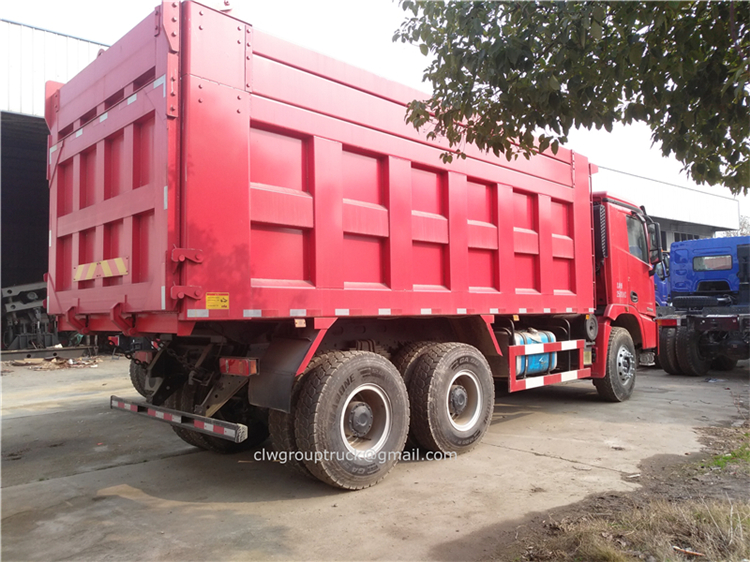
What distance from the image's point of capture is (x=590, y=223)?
25.7 feet

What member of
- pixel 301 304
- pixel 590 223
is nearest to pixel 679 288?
pixel 590 223

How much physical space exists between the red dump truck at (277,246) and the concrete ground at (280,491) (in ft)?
1.29

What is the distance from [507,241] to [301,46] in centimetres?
317

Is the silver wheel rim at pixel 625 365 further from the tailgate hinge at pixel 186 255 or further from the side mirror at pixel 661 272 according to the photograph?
the tailgate hinge at pixel 186 255

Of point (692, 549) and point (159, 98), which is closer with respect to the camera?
point (692, 549)

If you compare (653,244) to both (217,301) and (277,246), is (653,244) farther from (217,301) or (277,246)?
(217,301)

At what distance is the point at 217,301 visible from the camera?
3.74 m

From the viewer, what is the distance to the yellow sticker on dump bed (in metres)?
3.71

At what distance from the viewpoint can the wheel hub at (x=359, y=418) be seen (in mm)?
4402

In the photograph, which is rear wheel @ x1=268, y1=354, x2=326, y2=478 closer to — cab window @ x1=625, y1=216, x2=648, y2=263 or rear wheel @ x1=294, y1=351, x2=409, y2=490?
rear wheel @ x1=294, y1=351, x2=409, y2=490

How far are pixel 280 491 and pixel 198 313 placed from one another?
1.73m

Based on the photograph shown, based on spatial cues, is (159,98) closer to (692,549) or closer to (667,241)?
(692,549)

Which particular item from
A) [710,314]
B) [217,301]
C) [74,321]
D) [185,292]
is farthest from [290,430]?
[710,314]

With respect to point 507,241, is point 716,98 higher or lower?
higher
